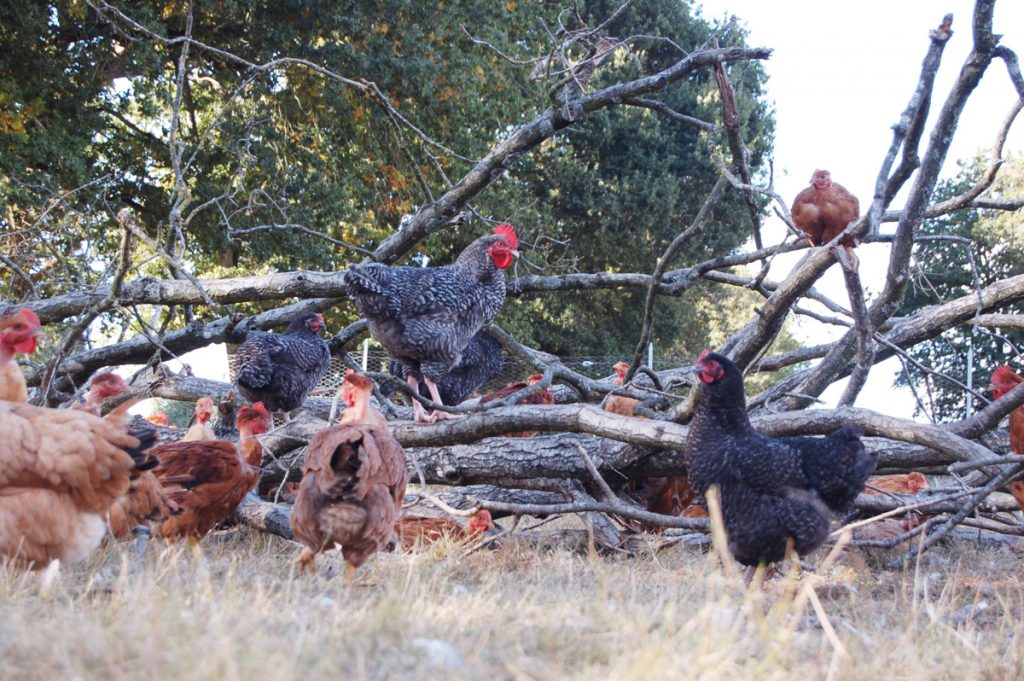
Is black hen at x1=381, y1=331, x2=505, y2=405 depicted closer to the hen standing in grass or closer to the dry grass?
the hen standing in grass

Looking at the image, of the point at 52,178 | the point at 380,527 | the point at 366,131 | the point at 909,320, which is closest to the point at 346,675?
the point at 380,527

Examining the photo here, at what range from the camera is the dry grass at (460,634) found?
217 cm

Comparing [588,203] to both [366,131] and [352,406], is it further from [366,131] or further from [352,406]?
[352,406]

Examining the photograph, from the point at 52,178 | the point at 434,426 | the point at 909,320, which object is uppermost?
the point at 52,178

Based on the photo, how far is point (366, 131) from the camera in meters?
14.2

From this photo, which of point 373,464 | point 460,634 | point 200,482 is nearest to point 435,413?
point 200,482

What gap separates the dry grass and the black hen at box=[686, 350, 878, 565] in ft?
1.24

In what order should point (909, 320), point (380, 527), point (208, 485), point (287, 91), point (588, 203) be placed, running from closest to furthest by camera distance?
1. point (380, 527)
2. point (208, 485)
3. point (909, 320)
4. point (287, 91)
5. point (588, 203)

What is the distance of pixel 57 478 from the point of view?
12.4ft

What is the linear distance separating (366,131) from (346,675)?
1294 cm

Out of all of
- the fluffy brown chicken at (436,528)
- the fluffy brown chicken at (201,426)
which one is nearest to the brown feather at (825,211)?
the fluffy brown chicken at (436,528)

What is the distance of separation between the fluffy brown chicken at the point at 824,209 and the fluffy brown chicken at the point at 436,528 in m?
2.84

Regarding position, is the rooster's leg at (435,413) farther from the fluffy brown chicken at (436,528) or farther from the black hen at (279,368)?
the black hen at (279,368)

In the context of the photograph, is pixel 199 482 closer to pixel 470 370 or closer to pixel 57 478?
pixel 57 478
